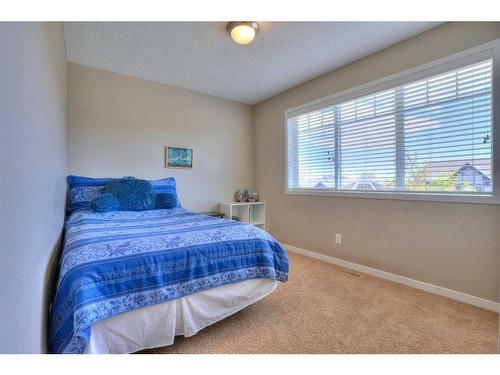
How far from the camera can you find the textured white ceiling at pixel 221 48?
2.09m

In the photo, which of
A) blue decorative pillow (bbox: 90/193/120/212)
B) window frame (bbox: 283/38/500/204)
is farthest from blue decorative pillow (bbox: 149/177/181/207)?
window frame (bbox: 283/38/500/204)

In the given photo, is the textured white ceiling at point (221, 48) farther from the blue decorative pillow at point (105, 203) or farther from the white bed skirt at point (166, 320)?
the white bed skirt at point (166, 320)

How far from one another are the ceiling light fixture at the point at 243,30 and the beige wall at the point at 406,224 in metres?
1.31

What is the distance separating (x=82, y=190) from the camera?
8.30 ft

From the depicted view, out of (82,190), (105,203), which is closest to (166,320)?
(105,203)

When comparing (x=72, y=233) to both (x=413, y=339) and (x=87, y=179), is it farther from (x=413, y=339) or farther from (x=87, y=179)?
(x=413, y=339)

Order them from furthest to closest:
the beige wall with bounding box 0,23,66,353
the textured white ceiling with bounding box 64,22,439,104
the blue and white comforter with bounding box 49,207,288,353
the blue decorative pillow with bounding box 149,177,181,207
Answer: the blue decorative pillow with bounding box 149,177,181,207 → the textured white ceiling with bounding box 64,22,439,104 → the blue and white comforter with bounding box 49,207,288,353 → the beige wall with bounding box 0,23,66,353

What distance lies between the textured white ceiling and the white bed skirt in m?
2.18

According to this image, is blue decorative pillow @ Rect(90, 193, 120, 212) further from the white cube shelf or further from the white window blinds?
the white window blinds

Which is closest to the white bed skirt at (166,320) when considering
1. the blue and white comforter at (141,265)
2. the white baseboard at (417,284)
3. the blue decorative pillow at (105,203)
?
the blue and white comforter at (141,265)

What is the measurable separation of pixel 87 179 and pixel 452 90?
3671 mm

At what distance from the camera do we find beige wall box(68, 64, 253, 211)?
2781 mm

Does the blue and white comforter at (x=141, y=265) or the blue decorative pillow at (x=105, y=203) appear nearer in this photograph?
the blue and white comforter at (x=141, y=265)
